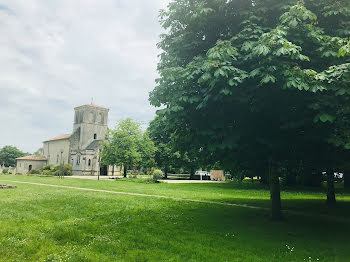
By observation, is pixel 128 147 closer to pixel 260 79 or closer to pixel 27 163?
pixel 27 163

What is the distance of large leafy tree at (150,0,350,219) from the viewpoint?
744 cm

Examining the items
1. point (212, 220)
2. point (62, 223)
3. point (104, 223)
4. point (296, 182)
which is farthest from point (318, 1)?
point (296, 182)

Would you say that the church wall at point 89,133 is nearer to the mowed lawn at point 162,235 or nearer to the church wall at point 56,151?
the church wall at point 56,151

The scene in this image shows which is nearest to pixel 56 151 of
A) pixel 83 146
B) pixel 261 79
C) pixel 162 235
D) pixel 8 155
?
pixel 83 146

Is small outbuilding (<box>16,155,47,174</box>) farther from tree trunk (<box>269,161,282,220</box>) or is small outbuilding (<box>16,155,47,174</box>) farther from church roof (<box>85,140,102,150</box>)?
tree trunk (<box>269,161,282,220</box>)

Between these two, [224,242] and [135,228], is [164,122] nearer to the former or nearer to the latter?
[135,228]

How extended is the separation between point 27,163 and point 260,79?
76482 millimetres

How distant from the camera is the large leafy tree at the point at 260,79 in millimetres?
7441

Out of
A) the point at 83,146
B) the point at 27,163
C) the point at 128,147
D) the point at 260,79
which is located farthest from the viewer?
the point at 27,163

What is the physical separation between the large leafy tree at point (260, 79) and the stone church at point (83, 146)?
188 feet

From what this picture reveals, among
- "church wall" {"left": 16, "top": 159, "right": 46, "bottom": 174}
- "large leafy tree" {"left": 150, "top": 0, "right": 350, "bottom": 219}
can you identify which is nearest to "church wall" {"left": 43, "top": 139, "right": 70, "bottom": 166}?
"church wall" {"left": 16, "top": 159, "right": 46, "bottom": 174}

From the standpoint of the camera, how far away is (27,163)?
72062mm

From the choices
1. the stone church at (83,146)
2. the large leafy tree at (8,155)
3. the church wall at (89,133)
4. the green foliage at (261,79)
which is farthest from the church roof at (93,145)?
the green foliage at (261,79)

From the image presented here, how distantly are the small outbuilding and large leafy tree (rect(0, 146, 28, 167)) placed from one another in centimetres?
3960
